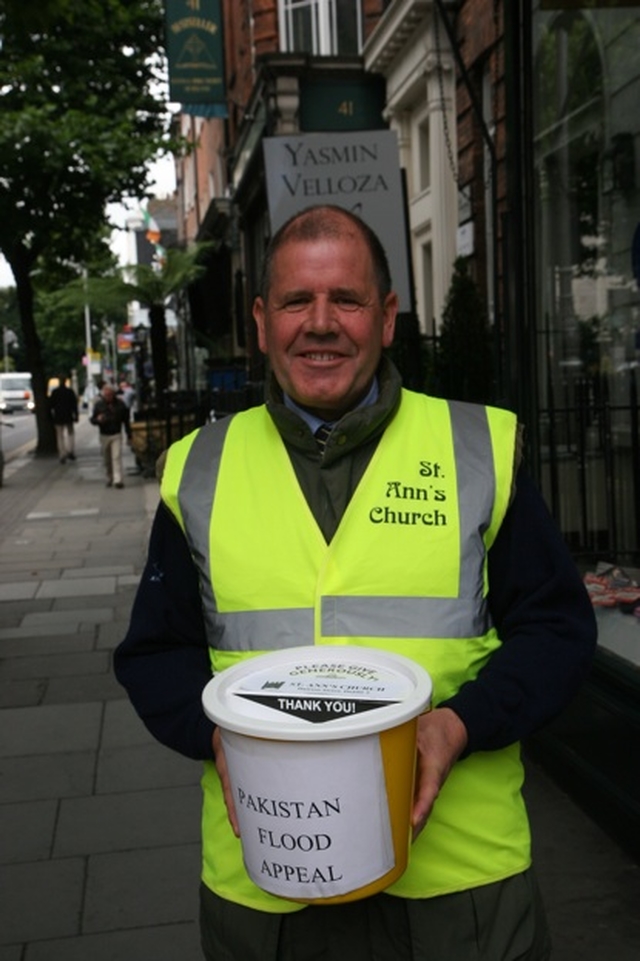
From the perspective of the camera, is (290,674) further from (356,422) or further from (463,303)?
(463,303)

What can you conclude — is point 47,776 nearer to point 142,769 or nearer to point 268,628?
point 142,769

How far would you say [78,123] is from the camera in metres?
23.2

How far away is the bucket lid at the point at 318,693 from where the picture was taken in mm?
1667

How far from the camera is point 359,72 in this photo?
58.3ft

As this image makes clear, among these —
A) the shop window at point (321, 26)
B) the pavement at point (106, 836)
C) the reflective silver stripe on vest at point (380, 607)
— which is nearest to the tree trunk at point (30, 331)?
the shop window at point (321, 26)

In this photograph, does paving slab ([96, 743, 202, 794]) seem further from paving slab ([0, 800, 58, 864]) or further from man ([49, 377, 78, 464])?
man ([49, 377, 78, 464])

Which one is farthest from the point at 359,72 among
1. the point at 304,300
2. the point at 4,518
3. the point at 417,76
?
the point at 304,300

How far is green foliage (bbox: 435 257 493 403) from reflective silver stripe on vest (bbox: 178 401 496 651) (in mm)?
5482

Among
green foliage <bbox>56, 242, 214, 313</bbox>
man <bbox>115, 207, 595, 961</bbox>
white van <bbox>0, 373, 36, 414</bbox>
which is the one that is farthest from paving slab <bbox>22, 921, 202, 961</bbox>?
white van <bbox>0, 373, 36, 414</bbox>

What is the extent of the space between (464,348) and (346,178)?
2.12 m

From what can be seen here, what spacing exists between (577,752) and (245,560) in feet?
9.30

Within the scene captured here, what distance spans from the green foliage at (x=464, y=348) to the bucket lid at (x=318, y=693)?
18.8 feet

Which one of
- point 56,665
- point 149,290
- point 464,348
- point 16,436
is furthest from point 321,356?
point 16,436

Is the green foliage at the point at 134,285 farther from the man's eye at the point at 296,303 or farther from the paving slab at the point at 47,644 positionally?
the man's eye at the point at 296,303
